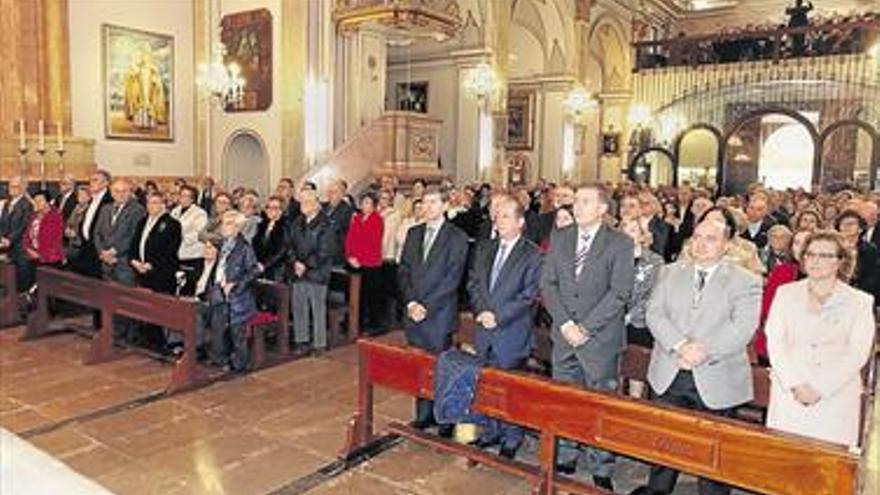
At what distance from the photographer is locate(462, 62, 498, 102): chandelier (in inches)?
504

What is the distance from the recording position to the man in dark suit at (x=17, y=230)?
694 cm

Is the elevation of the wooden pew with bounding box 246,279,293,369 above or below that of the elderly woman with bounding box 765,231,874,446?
below

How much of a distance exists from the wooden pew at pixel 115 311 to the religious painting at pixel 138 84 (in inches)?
182

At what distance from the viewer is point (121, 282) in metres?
5.96

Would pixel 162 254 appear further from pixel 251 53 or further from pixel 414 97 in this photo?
pixel 414 97

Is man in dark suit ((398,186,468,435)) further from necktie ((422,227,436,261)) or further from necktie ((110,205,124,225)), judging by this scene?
necktie ((110,205,124,225))

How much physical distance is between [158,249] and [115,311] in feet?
1.97

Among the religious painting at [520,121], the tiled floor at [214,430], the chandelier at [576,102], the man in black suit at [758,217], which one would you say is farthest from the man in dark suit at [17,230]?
the chandelier at [576,102]

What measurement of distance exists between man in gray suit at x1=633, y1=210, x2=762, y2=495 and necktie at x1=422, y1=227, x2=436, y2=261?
1.47 metres

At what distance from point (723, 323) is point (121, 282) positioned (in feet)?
16.2

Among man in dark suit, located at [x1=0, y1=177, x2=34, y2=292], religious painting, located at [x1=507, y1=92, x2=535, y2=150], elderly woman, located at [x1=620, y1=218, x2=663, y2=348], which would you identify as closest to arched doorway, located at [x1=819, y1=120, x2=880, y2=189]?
religious painting, located at [x1=507, y1=92, x2=535, y2=150]

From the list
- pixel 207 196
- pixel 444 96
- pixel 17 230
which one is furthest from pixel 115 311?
pixel 444 96

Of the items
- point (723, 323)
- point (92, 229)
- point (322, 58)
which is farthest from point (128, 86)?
point (723, 323)

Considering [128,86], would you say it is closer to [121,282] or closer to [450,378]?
[121,282]
